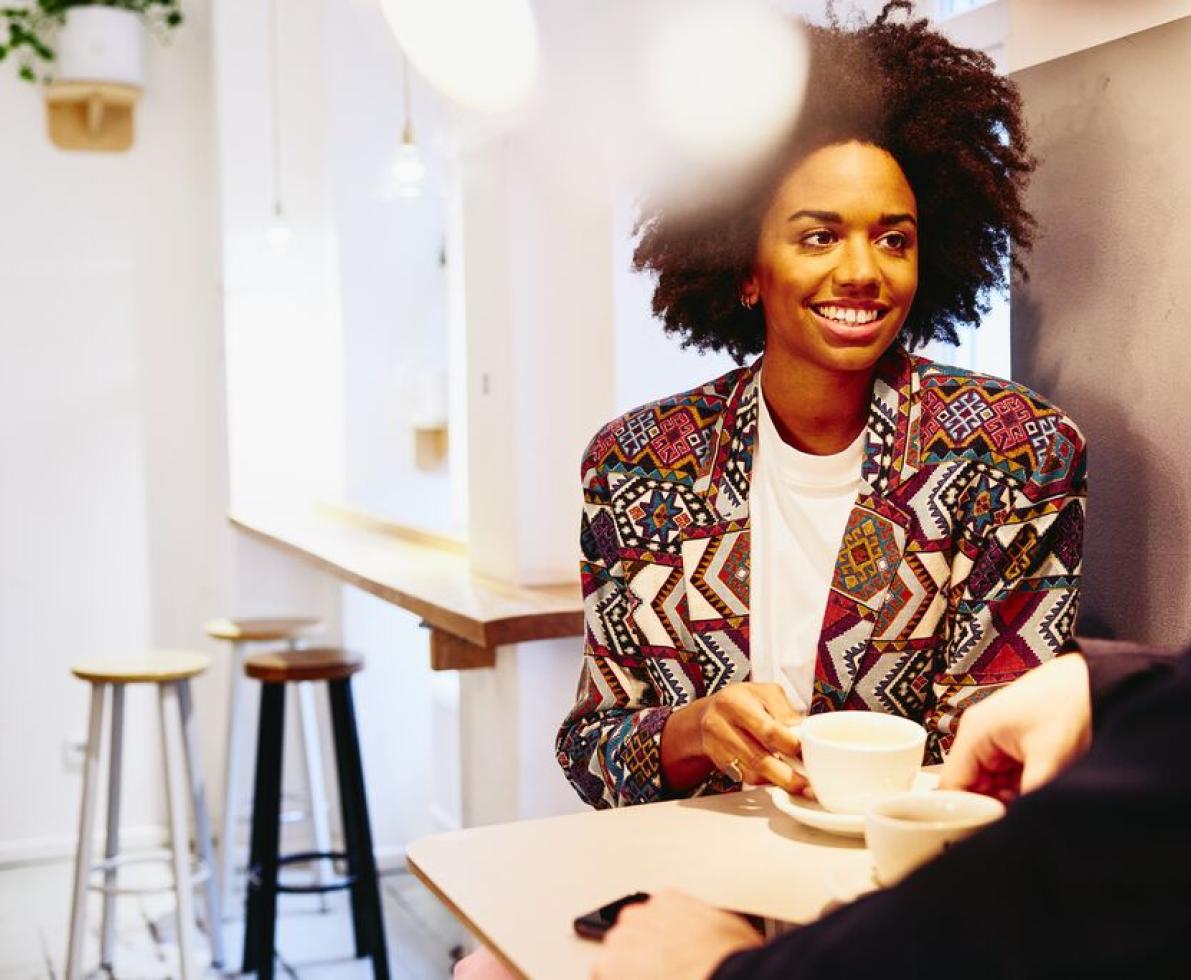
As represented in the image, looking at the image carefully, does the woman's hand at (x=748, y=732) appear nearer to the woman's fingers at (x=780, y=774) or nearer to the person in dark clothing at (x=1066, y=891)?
the woman's fingers at (x=780, y=774)

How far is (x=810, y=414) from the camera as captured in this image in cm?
169

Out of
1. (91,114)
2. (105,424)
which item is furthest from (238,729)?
(91,114)

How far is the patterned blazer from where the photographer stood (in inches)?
59.6

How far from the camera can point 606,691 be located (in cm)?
165

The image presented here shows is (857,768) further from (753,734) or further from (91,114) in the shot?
(91,114)

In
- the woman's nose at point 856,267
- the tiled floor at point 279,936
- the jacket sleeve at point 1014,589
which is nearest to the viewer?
the jacket sleeve at point 1014,589

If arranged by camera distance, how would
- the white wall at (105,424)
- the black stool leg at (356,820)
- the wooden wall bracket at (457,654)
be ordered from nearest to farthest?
the wooden wall bracket at (457,654)
the black stool leg at (356,820)
the white wall at (105,424)

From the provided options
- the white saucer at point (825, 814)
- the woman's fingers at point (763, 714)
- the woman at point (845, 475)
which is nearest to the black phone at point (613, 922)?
the white saucer at point (825, 814)

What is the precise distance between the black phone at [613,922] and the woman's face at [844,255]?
77 centimetres

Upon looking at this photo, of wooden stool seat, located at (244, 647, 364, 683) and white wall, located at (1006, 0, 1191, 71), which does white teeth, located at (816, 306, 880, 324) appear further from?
wooden stool seat, located at (244, 647, 364, 683)

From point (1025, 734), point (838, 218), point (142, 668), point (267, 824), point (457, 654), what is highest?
point (838, 218)

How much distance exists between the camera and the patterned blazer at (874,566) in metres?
1.51

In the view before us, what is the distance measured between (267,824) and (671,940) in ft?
8.35

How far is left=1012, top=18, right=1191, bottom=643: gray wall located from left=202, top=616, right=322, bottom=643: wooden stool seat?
2499 mm
